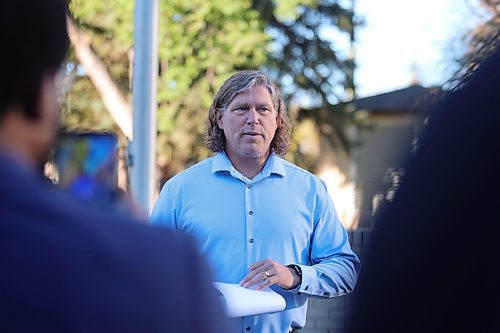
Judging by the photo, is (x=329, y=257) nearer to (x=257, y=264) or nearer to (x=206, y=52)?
(x=257, y=264)

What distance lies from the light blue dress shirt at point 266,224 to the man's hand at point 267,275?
0.10 m

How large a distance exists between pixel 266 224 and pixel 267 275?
0.28m

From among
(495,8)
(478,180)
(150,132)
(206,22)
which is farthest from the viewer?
(206,22)

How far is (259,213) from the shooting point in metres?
3.15

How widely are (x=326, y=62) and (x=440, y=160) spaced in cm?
2034

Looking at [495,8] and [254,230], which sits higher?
[495,8]

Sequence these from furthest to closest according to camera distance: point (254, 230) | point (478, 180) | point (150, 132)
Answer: point (150, 132)
point (254, 230)
point (478, 180)

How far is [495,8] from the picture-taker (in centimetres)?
1084

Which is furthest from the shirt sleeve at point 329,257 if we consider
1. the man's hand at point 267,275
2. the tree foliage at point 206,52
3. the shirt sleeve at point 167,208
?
the tree foliage at point 206,52

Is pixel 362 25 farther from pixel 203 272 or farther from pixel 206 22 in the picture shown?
pixel 203 272

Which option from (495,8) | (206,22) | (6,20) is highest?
(206,22)

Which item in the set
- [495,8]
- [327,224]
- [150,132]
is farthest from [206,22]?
[327,224]

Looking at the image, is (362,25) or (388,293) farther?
(362,25)

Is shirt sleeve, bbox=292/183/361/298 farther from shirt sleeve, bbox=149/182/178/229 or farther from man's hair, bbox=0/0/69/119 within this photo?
man's hair, bbox=0/0/69/119
